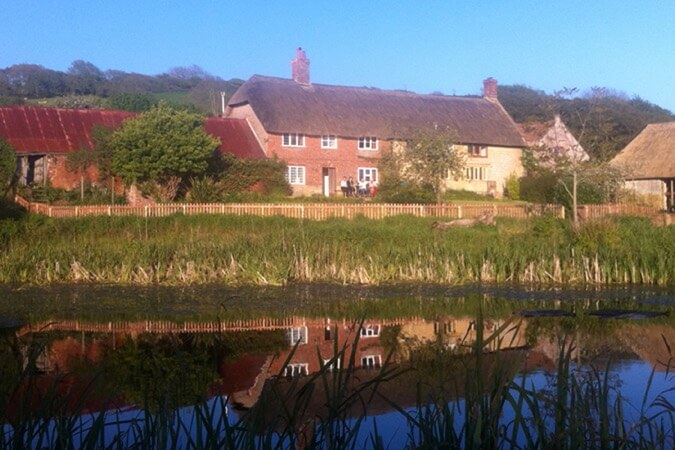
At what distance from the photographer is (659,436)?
551 cm

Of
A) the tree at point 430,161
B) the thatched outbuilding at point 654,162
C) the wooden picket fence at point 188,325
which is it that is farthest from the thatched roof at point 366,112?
the wooden picket fence at point 188,325

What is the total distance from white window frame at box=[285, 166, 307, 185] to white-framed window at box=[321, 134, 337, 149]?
2.10m

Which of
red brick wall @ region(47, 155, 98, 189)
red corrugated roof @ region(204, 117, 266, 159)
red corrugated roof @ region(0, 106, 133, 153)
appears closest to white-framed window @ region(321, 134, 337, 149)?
red corrugated roof @ region(204, 117, 266, 159)

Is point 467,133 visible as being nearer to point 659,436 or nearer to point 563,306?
point 563,306

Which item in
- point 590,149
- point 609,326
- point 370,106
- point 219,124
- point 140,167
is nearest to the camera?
point 609,326

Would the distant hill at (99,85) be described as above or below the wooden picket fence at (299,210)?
above

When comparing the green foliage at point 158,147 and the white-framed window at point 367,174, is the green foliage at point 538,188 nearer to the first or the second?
the white-framed window at point 367,174

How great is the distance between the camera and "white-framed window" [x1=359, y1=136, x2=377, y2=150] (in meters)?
51.9

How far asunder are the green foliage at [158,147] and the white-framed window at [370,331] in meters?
26.5

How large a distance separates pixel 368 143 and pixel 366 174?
187cm

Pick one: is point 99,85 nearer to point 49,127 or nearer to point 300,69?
point 300,69

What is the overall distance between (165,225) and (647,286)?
614 inches

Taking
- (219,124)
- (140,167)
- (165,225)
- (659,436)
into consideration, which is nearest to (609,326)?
(659,436)

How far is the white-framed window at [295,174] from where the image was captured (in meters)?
49.3
